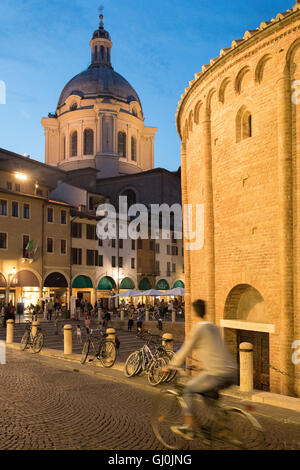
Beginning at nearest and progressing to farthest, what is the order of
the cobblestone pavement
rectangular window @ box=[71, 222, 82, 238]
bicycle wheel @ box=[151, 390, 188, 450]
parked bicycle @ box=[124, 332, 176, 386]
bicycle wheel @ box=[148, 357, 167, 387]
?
bicycle wheel @ box=[151, 390, 188, 450] → the cobblestone pavement → bicycle wheel @ box=[148, 357, 167, 387] → parked bicycle @ box=[124, 332, 176, 386] → rectangular window @ box=[71, 222, 82, 238]

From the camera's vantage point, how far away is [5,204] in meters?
42.1

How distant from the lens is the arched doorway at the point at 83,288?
49.3m

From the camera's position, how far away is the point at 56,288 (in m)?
46.8

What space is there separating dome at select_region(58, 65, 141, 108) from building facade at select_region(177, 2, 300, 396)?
187ft

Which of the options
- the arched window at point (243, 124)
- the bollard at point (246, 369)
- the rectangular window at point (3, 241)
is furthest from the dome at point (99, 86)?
the bollard at point (246, 369)

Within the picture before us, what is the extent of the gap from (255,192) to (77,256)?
37556 millimetres

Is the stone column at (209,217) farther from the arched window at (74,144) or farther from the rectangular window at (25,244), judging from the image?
the arched window at (74,144)

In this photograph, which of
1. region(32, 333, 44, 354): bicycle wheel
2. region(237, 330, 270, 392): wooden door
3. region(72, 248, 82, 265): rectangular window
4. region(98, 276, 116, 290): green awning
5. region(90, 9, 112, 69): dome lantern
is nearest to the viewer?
region(237, 330, 270, 392): wooden door

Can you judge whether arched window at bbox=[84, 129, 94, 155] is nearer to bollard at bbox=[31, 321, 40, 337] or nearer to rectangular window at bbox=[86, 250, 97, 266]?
rectangular window at bbox=[86, 250, 97, 266]

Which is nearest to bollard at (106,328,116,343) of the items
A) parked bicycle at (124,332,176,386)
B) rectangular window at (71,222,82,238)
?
parked bicycle at (124,332,176,386)

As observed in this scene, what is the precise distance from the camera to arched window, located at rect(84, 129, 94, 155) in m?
70.0

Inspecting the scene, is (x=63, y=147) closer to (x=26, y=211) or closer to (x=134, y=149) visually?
(x=134, y=149)

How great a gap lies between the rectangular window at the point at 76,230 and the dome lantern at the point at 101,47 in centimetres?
3944

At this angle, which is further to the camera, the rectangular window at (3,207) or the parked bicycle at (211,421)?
the rectangular window at (3,207)
